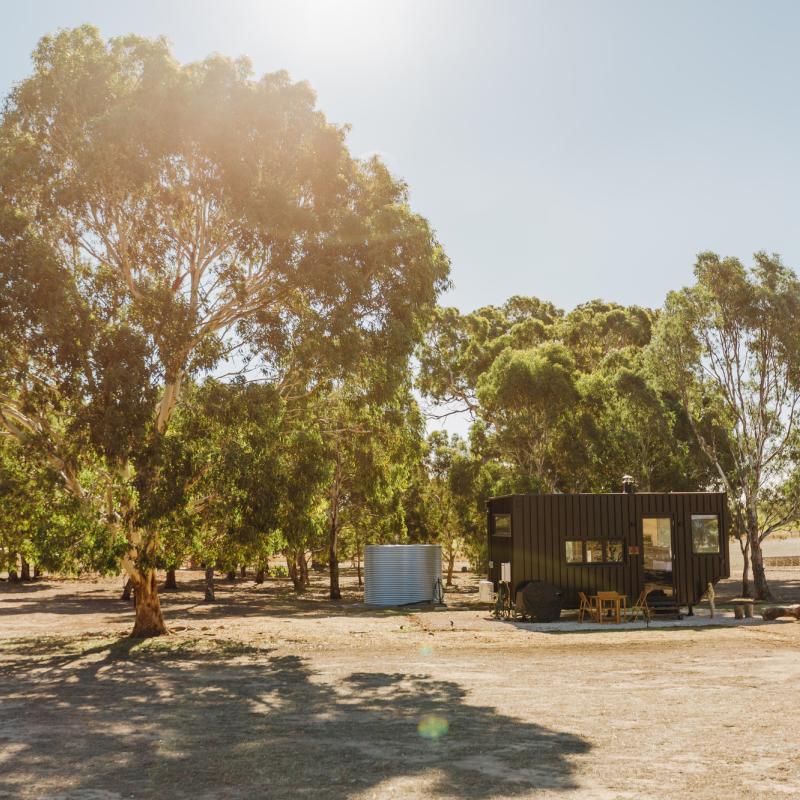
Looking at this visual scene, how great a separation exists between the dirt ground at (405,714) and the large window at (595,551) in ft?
11.7

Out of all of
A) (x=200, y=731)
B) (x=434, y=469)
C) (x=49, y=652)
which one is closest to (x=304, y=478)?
(x=49, y=652)

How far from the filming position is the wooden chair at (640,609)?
2289cm

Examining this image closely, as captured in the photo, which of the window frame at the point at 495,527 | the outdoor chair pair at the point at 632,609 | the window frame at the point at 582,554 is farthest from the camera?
the window frame at the point at 495,527

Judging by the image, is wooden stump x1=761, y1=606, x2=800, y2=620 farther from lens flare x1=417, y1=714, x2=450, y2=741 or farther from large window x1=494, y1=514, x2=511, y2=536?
lens flare x1=417, y1=714, x2=450, y2=741

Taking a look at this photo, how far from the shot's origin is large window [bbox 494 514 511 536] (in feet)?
80.8

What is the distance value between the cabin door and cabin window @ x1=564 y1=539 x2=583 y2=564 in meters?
2.08

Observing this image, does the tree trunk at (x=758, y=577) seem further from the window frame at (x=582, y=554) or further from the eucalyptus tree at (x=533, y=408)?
the window frame at (x=582, y=554)

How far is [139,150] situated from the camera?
1809cm

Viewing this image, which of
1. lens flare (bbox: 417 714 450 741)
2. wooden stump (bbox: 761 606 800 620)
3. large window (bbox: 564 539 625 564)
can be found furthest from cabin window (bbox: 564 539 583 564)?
lens flare (bbox: 417 714 450 741)

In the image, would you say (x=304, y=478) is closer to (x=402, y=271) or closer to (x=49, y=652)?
(x=402, y=271)

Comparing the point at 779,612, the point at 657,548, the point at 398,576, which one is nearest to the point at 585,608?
the point at 657,548

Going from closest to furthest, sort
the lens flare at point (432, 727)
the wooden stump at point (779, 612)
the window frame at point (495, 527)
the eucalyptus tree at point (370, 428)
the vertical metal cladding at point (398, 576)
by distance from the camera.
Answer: the lens flare at point (432, 727) → the eucalyptus tree at point (370, 428) → the wooden stump at point (779, 612) → the window frame at point (495, 527) → the vertical metal cladding at point (398, 576)

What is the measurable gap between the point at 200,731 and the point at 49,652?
10.6 m

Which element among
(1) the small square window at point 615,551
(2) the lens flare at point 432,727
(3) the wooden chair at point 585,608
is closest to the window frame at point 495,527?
(3) the wooden chair at point 585,608
